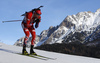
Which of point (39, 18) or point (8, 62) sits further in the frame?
point (39, 18)

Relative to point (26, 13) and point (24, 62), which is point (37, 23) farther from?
point (24, 62)

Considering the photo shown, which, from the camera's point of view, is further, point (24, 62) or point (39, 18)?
point (39, 18)

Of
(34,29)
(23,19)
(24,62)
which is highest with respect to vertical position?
(23,19)

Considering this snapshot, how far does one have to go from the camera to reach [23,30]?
8.52m

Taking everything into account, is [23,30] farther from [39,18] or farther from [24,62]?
[24,62]

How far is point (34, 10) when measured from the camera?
8406mm

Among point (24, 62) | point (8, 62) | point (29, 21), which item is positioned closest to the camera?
point (8, 62)

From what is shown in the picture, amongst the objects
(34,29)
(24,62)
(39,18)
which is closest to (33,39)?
(34,29)

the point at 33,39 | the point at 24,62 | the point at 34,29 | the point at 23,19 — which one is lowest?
the point at 24,62

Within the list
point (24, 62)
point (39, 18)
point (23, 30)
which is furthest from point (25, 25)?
point (24, 62)

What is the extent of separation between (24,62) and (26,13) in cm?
379

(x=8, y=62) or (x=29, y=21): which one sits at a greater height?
(x=29, y=21)

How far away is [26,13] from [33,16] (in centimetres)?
44

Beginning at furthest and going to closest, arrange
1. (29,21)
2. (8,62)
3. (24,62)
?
(29,21), (24,62), (8,62)
